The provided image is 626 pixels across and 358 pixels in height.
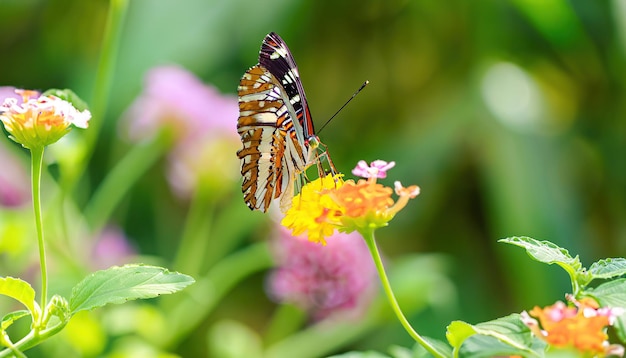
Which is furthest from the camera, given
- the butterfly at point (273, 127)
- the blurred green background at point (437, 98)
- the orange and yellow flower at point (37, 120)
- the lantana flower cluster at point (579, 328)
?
the blurred green background at point (437, 98)

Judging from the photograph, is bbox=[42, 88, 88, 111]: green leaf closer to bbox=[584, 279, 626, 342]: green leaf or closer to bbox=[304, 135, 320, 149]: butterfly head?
bbox=[304, 135, 320, 149]: butterfly head

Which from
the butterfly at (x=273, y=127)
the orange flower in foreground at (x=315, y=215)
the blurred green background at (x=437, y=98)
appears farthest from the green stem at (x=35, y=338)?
the blurred green background at (x=437, y=98)

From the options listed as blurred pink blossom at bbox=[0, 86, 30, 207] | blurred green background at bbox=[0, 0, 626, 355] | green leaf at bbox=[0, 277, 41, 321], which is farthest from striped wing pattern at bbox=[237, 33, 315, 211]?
blurred green background at bbox=[0, 0, 626, 355]

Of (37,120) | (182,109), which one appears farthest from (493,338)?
(182,109)

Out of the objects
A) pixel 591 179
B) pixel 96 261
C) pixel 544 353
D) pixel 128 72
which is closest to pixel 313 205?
pixel 544 353

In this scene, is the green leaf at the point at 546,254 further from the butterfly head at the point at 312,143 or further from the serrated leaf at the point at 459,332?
the butterfly head at the point at 312,143

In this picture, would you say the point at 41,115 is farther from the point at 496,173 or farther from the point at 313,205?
the point at 496,173

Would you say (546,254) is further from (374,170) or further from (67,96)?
(67,96)
